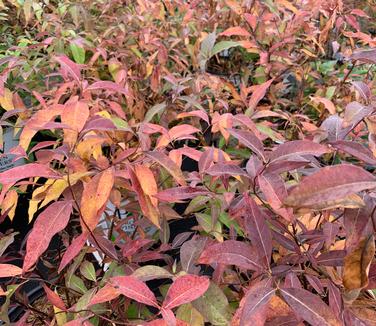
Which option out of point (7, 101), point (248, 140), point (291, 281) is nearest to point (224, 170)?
point (248, 140)

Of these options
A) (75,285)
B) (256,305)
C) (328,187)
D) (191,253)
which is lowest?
(75,285)

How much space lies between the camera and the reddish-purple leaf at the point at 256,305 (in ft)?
1.40

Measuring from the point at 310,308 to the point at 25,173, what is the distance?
38 centimetres

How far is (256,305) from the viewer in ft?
1.44

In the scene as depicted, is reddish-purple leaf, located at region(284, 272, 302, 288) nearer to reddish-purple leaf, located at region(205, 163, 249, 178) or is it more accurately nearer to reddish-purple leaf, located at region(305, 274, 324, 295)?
reddish-purple leaf, located at region(305, 274, 324, 295)

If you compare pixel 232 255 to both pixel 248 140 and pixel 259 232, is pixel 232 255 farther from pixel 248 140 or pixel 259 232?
pixel 248 140

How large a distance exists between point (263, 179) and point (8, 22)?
1.92 meters

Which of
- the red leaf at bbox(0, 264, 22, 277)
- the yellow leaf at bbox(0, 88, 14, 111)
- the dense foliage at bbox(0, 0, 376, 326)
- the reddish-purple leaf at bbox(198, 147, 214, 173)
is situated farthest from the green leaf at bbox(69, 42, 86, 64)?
the red leaf at bbox(0, 264, 22, 277)

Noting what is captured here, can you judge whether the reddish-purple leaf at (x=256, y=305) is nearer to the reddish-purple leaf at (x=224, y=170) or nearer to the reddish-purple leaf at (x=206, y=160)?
Result: the reddish-purple leaf at (x=224, y=170)

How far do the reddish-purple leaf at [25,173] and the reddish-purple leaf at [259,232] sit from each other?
257 mm

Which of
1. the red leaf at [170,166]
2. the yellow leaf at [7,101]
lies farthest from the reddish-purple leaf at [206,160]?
the yellow leaf at [7,101]

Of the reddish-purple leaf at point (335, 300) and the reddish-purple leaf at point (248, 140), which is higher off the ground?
the reddish-purple leaf at point (248, 140)

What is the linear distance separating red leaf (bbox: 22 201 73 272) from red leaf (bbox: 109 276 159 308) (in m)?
0.09

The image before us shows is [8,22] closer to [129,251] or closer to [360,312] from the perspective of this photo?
[129,251]
